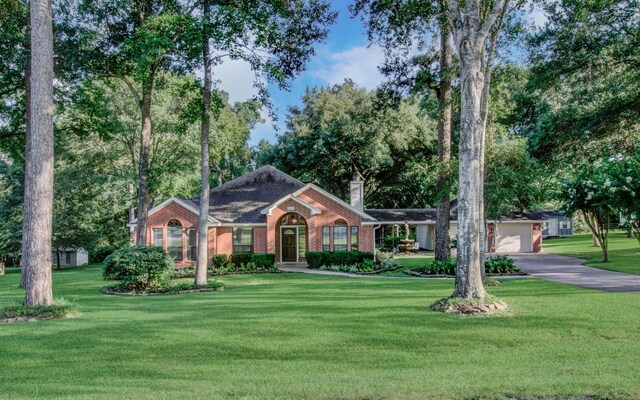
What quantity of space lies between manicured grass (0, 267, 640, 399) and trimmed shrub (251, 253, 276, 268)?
12.3m

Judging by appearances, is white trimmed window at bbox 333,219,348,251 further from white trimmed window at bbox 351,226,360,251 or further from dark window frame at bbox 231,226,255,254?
dark window frame at bbox 231,226,255,254

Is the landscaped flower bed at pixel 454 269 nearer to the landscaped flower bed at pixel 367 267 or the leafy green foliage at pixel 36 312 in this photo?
the landscaped flower bed at pixel 367 267

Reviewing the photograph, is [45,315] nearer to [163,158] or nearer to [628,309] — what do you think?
[628,309]

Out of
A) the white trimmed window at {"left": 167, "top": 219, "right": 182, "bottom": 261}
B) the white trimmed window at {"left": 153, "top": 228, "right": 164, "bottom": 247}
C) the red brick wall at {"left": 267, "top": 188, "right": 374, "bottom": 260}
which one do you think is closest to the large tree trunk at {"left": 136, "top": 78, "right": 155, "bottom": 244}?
the white trimmed window at {"left": 167, "top": 219, "right": 182, "bottom": 261}

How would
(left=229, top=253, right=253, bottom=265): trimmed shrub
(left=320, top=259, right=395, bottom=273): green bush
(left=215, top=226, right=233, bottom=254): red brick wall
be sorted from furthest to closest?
(left=215, top=226, right=233, bottom=254): red brick wall
(left=229, top=253, right=253, bottom=265): trimmed shrub
(left=320, top=259, right=395, bottom=273): green bush

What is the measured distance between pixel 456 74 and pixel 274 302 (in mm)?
12428

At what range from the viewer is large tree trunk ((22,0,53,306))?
1021 centimetres

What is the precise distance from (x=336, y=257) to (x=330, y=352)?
17816 millimetres

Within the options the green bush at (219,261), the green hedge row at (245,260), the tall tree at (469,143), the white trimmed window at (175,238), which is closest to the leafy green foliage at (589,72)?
the tall tree at (469,143)

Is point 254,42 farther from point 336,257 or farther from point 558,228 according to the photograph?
point 558,228

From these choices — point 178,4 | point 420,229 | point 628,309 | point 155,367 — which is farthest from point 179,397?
point 420,229

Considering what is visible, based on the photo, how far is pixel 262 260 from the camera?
23.8m

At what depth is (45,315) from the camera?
984 centimetres

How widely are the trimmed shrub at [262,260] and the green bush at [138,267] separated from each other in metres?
7.33
